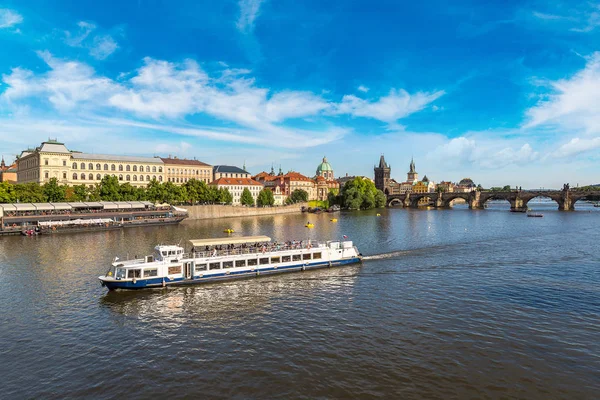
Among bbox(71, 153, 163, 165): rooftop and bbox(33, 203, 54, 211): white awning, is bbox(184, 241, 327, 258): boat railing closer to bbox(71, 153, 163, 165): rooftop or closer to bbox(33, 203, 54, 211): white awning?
bbox(33, 203, 54, 211): white awning

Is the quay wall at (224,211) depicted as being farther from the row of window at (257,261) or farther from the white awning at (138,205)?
the row of window at (257,261)

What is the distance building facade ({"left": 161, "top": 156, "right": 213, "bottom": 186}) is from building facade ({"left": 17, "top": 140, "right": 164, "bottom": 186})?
7804 mm

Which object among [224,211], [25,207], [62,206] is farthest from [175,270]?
[224,211]

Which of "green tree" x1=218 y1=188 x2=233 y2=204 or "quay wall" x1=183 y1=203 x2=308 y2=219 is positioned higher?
"green tree" x1=218 y1=188 x2=233 y2=204

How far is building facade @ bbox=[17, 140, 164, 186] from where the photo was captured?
13675 cm

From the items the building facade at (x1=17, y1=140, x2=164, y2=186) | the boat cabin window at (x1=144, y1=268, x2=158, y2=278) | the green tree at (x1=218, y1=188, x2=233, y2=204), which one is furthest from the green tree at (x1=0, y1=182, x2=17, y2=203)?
the boat cabin window at (x1=144, y1=268, x2=158, y2=278)

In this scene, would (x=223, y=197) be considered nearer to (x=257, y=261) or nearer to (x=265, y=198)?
(x=265, y=198)

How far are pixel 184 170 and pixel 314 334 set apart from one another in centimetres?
17040

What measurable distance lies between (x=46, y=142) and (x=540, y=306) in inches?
6369

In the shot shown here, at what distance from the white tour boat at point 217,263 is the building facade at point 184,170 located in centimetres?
13868

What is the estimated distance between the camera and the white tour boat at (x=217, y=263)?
37.8 m

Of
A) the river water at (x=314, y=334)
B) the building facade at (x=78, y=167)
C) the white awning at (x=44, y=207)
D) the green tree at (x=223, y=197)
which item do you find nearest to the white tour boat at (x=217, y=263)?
the river water at (x=314, y=334)

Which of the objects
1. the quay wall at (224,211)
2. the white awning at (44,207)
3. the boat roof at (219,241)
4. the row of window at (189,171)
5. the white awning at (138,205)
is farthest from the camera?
the row of window at (189,171)

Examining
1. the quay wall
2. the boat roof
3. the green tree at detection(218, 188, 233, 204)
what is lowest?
the boat roof
